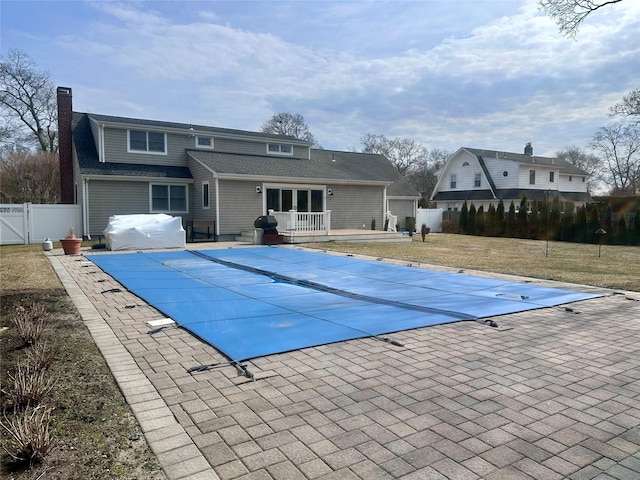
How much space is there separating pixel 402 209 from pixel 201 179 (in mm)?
13523

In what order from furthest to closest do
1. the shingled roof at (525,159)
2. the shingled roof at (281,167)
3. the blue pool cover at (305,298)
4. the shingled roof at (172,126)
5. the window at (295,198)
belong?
the shingled roof at (525,159) < the window at (295,198) < the shingled roof at (172,126) < the shingled roof at (281,167) < the blue pool cover at (305,298)

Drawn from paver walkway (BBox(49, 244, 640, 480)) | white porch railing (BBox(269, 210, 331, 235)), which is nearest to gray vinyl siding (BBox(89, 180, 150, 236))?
white porch railing (BBox(269, 210, 331, 235))

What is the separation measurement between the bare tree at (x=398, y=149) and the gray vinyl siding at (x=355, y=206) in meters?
28.6

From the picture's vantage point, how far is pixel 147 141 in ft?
64.6

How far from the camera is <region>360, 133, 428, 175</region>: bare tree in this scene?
164 feet

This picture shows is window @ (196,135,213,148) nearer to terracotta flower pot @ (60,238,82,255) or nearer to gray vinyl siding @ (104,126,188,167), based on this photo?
gray vinyl siding @ (104,126,188,167)

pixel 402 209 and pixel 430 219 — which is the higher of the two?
pixel 402 209

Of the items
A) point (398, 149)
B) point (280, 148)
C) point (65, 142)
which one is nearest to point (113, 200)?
point (65, 142)

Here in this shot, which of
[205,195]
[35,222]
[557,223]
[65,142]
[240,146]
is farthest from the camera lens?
[557,223]

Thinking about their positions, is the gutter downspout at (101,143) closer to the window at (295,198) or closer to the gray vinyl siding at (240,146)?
the gray vinyl siding at (240,146)

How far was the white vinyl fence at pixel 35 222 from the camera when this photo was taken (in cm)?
1639

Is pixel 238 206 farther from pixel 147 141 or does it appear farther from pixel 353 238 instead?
pixel 147 141

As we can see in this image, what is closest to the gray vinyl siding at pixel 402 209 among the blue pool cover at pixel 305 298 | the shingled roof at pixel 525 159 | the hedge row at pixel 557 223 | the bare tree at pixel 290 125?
the hedge row at pixel 557 223

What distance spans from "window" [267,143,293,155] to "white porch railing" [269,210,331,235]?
642cm
